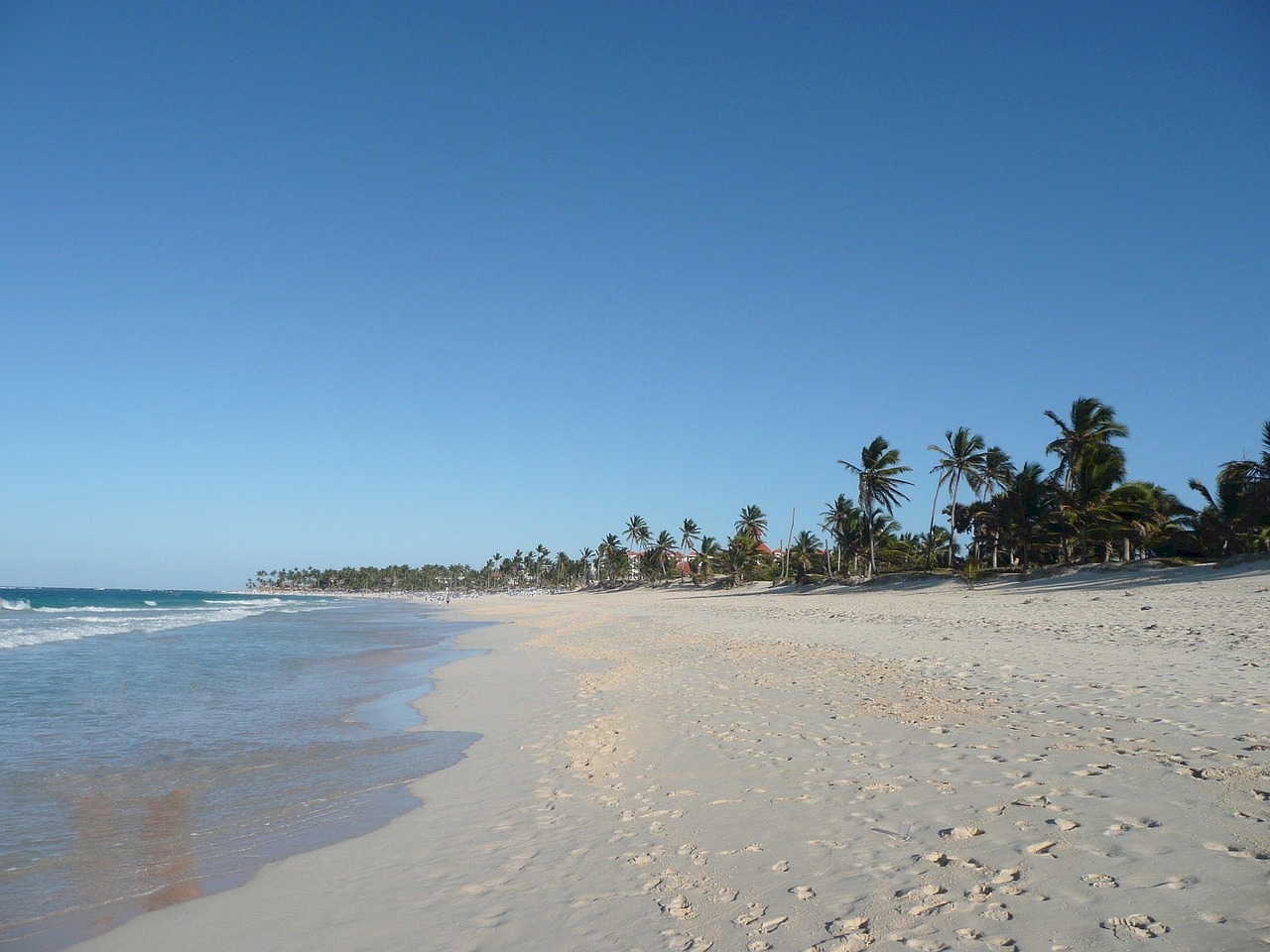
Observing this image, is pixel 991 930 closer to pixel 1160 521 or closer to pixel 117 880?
pixel 117 880

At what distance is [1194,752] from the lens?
6.36 m

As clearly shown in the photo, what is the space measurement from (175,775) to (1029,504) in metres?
A: 45.9

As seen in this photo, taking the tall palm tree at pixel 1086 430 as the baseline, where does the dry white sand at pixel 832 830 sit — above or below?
below

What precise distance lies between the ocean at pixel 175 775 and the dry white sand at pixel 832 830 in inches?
24.1

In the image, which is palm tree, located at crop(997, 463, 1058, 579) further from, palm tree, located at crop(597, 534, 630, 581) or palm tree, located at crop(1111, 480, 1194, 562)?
palm tree, located at crop(597, 534, 630, 581)

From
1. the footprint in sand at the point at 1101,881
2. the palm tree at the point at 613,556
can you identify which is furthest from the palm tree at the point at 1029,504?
the palm tree at the point at 613,556

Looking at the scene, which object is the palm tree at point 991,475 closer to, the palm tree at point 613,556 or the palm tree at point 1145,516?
the palm tree at point 1145,516

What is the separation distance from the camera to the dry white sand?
4.04 meters

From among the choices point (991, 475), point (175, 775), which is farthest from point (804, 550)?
point (175, 775)

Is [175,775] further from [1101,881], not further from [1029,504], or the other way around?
[1029,504]

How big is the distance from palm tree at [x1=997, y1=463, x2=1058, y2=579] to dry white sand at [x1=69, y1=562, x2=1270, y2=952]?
3437 cm

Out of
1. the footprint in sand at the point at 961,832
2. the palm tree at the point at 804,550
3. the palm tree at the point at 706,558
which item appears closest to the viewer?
the footprint in sand at the point at 961,832

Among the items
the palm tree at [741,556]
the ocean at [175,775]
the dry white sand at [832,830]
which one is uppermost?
the palm tree at [741,556]

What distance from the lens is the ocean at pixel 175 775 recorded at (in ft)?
18.8
